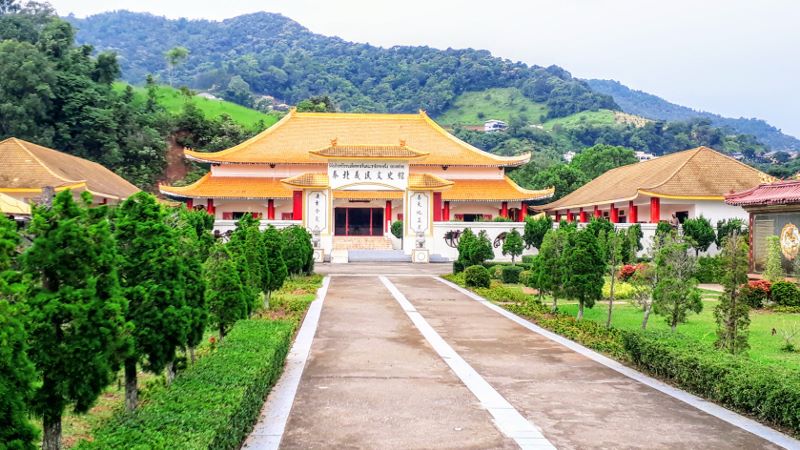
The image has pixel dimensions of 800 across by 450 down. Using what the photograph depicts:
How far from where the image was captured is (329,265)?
29797 millimetres

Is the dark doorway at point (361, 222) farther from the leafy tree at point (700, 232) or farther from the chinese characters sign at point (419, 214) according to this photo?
the leafy tree at point (700, 232)

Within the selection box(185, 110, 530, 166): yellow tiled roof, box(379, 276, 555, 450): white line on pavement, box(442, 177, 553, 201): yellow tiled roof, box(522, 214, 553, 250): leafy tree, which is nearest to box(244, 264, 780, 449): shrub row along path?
box(379, 276, 555, 450): white line on pavement

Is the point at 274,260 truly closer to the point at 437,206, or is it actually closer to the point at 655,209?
the point at 437,206

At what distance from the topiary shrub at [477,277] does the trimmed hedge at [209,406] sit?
12.3 metres

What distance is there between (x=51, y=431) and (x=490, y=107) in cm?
12085

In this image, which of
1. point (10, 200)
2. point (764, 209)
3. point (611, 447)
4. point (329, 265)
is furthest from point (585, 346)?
point (329, 265)

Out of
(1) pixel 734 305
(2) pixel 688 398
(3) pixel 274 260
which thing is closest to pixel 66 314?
(2) pixel 688 398

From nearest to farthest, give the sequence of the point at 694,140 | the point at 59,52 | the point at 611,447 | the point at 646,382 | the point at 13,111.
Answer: the point at 611,447, the point at 646,382, the point at 13,111, the point at 59,52, the point at 694,140

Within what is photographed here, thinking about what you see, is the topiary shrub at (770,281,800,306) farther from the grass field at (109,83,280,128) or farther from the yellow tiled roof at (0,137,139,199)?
the grass field at (109,83,280,128)

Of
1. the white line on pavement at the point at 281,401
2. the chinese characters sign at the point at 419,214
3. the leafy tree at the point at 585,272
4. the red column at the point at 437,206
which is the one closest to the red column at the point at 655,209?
the red column at the point at 437,206

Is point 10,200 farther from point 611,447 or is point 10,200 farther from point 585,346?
point 611,447

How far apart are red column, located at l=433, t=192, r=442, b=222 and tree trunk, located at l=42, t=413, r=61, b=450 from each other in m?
29.8

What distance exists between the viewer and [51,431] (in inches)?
190

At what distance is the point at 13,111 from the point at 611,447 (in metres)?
47.4
